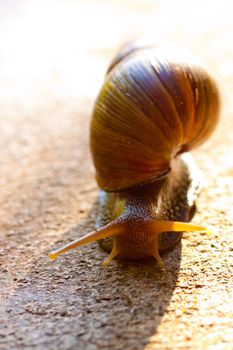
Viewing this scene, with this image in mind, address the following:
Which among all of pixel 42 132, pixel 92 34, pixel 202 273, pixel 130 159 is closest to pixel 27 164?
pixel 42 132

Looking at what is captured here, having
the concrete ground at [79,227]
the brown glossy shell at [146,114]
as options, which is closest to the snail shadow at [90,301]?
the concrete ground at [79,227]

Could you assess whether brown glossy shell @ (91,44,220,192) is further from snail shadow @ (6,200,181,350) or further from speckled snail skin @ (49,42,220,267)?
snail shadow @ (6,200,181,350)

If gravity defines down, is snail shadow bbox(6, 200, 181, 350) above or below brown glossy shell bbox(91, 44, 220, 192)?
below

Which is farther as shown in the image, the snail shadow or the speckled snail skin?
the speckled snail skin

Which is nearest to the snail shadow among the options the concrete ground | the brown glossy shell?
the concrete ground

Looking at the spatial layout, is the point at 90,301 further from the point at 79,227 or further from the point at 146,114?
the point at 146,114

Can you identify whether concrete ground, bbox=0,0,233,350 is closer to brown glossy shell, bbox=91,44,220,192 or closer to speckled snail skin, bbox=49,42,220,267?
speckled snail skin, bbox=49,42,220,267

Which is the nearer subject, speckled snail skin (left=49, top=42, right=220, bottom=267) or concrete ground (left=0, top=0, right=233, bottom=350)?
concrete ground (left=0, top=0, right=233, bottom=350)
